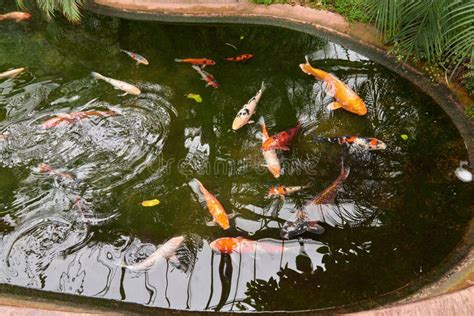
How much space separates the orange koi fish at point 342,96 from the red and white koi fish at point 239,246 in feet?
7.19

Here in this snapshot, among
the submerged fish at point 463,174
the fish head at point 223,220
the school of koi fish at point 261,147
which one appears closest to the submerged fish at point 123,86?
the school of koi fish at point 261,147

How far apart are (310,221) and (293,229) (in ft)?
0.66

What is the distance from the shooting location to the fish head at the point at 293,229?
4070mm

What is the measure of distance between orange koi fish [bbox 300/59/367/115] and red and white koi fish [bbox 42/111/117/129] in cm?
285

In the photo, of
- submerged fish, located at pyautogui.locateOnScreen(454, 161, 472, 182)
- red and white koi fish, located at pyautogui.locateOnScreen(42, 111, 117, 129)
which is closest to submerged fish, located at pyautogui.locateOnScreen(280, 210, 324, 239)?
submerged fish, located at pyautogui.locateOnScreen(454, 161, 472, 182)

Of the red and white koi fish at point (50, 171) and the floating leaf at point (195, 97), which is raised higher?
the floating leaf at point (195, 97)

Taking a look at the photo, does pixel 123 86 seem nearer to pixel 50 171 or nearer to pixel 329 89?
pixel 50 171

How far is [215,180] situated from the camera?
4680 mm

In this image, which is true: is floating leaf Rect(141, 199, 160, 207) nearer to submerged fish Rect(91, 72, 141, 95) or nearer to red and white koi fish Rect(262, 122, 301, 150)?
red and white koi fish Rect(262, 122, 301, 150)

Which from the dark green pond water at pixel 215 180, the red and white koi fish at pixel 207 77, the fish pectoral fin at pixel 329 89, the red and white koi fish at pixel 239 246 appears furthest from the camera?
the red and white koi fish at pixel 207 77

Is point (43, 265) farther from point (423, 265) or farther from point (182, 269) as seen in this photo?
point (423, 265)

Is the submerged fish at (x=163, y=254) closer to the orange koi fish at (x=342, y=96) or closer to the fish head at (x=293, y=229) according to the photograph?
the fish head at (x=293, y=229)

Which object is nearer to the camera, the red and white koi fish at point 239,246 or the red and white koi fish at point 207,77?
the red and white koi fish at point 239,246

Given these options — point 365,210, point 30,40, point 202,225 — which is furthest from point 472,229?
point 30,40
